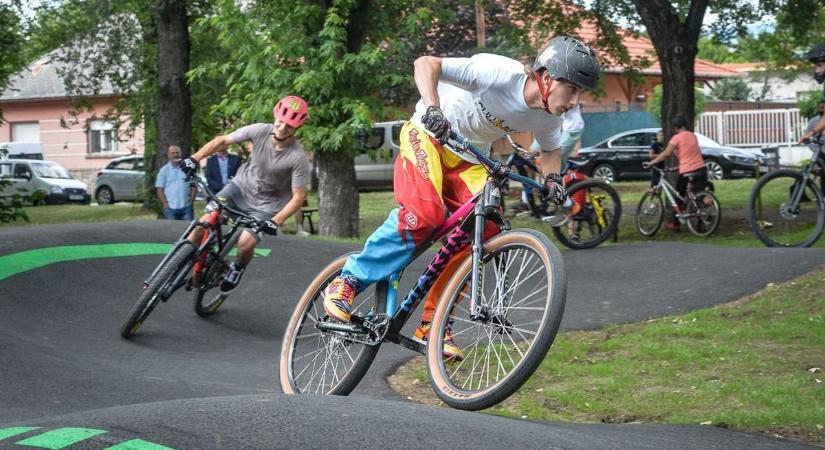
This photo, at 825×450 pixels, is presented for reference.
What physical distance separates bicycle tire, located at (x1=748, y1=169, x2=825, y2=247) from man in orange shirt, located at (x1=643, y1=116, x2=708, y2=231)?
479 cm

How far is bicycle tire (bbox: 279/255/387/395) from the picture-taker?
6.48 metres

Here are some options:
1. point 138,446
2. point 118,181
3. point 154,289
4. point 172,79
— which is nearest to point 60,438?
point 138,446

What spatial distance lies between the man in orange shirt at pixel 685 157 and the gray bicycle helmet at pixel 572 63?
13.9 meters

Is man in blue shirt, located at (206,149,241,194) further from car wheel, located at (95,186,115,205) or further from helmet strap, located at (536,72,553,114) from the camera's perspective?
car wheel, located at (95,186,115,205)

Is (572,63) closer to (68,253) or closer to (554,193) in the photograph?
(554,193)

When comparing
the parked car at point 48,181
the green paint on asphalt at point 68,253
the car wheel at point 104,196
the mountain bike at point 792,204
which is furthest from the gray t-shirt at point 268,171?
the car wheel at point 104,196

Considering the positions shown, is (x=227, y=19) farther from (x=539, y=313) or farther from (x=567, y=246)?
(x=539, y=313)

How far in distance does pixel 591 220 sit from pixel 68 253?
644cm

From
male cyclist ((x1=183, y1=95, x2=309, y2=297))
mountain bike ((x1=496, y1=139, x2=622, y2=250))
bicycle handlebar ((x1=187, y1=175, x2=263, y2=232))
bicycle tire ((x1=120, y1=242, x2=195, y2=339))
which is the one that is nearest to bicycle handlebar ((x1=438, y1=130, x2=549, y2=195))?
male cyclist ((x1=183, y1=95, x2=309, y2=297))

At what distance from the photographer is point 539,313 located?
5.58m

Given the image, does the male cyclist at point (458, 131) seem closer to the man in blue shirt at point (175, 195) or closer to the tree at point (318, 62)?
the tree at point (318, 62)

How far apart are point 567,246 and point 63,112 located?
5200 centimetres

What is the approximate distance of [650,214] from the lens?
19578 millimetres

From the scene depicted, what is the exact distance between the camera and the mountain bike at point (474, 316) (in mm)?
5559
